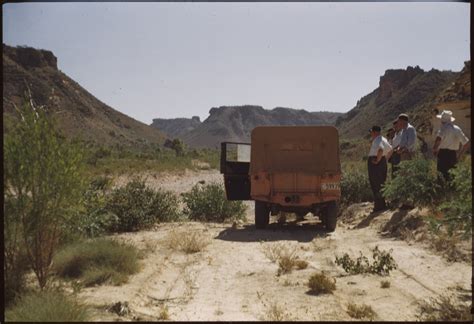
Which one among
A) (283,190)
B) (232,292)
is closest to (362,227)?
(283,190)

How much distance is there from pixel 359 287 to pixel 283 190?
14.7 ft

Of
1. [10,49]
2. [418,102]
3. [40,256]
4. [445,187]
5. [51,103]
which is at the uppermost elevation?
[10,49]

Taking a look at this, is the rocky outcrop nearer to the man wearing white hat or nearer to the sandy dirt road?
the man wearing white hat

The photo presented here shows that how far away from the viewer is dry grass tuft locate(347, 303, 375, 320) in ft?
17.1

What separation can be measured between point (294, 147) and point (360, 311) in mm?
→ 6433

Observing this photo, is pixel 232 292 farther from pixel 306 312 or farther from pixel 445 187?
pixel 445 187

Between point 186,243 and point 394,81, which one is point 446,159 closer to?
point 186,243

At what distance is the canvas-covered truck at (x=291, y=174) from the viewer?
10.7 metres

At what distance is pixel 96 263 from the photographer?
696cm

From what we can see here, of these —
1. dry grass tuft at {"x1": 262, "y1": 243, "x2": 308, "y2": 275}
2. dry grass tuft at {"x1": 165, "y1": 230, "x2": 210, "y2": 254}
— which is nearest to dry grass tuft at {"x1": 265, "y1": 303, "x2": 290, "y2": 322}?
dry grass tuft at {"x1": 262, "y1": 243, "x2": 308, "y2": 275}

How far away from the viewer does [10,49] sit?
72188 millimetres

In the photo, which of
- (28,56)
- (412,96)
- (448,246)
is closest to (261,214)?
(448,246)

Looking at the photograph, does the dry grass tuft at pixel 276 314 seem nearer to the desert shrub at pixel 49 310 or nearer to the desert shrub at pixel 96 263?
the desert shrub at pixel 49 310

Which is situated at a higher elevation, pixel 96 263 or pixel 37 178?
pixel 37 178
